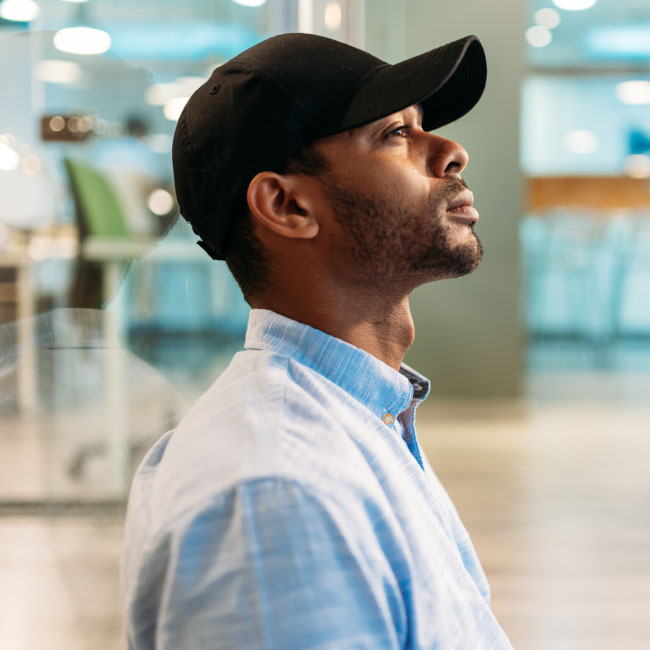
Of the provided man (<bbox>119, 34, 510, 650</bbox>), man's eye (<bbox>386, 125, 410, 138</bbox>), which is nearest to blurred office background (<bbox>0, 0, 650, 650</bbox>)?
man (<bbox>119, 34, 510, 650</bbox>)

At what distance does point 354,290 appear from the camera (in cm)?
82

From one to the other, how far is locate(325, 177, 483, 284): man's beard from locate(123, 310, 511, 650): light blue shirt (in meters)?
0.14

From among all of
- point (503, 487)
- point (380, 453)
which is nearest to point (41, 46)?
point (380, 453)

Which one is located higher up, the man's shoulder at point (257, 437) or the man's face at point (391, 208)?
the man's face at point (391, 208)

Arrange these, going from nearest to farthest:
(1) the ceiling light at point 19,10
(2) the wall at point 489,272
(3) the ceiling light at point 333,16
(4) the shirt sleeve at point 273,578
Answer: (4) the shirt sleeve at point 273,578
(1) the ceiling light at point 19,10
(3) the ceiling light at point 333,16
(2) the wall at point 489,272

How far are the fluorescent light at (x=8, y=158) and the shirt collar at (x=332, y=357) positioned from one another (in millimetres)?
547

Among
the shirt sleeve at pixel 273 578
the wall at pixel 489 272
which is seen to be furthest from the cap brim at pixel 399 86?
the wall at pixel 489 272

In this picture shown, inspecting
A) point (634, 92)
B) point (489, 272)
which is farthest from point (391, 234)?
point (634, 92)

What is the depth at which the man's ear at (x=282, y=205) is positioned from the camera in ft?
2.55

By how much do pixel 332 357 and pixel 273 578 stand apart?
0.24 m

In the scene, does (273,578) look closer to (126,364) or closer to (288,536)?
(288,536)

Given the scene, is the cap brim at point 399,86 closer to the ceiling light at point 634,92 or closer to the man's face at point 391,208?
the man's face at point 391,208

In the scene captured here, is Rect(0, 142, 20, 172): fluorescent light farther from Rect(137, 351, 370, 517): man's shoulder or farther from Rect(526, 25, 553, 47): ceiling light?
Rect(526, 25, 553, 47): ceiling light

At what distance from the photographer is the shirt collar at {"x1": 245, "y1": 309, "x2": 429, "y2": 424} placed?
749 millimetres
